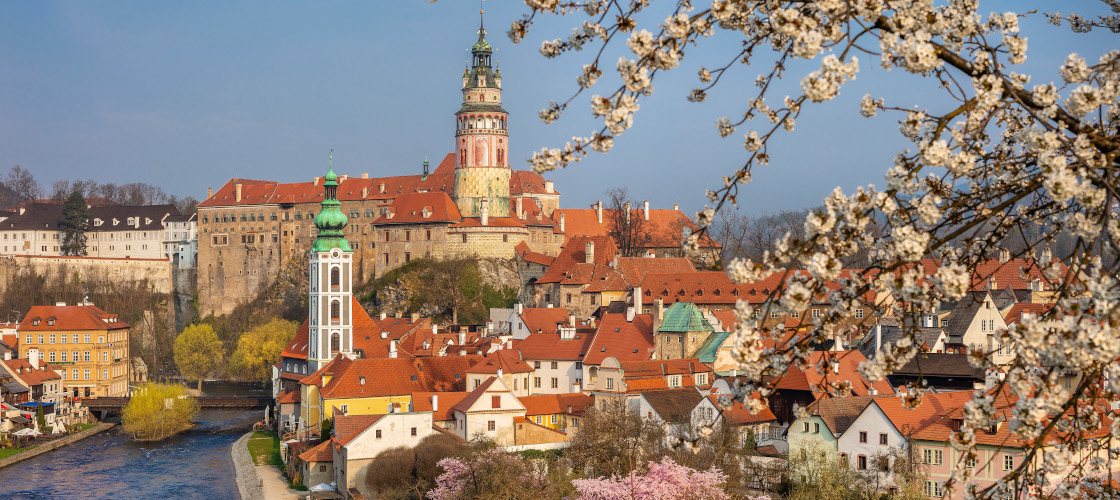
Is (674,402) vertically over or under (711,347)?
under

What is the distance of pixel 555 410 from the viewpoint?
1485 inches

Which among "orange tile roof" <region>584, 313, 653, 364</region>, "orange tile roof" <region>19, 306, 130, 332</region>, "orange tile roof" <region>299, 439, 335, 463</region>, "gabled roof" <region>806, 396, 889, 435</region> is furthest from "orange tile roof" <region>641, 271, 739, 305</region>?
"orange tile roof" <region>19, 306, 130, 332</region>

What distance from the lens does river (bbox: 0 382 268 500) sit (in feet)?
113

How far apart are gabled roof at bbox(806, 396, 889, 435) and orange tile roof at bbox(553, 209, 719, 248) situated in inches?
1798

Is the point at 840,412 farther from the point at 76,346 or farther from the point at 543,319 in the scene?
the point at 76,346

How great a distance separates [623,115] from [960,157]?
1.21 meters

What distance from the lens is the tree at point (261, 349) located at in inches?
2645

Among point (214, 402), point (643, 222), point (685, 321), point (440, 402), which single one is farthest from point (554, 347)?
point (643, 222)

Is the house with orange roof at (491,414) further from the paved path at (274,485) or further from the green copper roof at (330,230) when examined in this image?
the green copper roof at (330,230)

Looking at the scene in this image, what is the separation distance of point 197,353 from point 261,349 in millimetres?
5071

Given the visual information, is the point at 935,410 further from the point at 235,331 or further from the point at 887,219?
the point at 235,331

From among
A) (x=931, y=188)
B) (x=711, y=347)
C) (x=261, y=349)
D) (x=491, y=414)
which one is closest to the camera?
(x=931, y=188)

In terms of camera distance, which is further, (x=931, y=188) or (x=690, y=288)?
(x=690, y=288)

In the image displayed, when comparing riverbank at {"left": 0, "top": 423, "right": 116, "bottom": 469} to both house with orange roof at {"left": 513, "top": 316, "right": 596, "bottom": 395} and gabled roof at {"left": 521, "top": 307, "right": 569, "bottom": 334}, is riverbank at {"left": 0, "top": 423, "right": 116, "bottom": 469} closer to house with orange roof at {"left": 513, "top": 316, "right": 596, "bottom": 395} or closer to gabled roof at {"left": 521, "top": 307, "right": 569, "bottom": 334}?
house with orange roof at {"left": 513, "top": 316, "right": 596, "bottom": 395}
